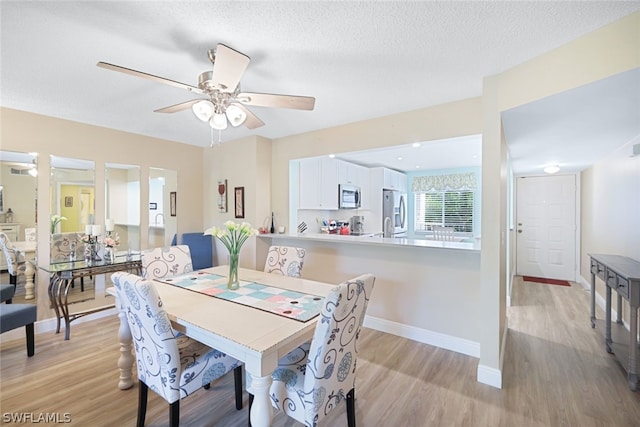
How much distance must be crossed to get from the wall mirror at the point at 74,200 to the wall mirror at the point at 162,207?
67 centimetres

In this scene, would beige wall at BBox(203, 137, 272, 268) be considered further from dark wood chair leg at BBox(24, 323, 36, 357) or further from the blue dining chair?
dark wood chair leg at BBox(24, 323, 36, 357)

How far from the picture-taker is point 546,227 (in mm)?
5402

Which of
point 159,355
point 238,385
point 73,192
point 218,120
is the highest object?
point 218,120

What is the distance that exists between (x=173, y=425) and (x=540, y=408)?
2.31 m

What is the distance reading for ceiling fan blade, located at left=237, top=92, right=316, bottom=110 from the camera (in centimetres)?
183

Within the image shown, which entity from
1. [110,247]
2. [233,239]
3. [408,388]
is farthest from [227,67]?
[110,247]

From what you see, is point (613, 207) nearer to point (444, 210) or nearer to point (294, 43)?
point (444, 210)

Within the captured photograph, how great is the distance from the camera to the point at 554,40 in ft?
5.54

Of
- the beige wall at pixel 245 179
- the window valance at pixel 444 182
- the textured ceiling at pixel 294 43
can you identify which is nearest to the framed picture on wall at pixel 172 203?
the beige wall at pixel 245 179

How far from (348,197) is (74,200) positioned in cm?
386

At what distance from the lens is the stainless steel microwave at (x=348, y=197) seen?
16.2 feet

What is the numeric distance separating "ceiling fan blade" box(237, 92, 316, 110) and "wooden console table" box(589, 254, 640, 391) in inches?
108

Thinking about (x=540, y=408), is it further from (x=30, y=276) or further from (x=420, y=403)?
(x=30, y=276)

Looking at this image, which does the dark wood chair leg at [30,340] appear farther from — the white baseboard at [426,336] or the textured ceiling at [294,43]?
the white baseboard at [426,336]
